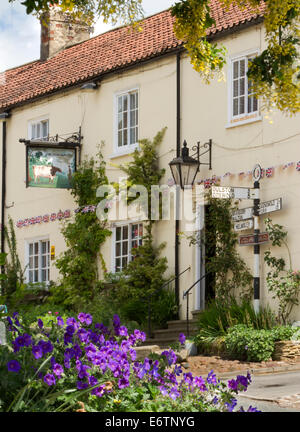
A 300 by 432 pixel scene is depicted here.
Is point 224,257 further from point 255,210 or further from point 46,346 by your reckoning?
point 46,346

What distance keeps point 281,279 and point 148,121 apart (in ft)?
18.6

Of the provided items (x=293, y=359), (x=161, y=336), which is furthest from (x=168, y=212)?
(x=293, y=359)

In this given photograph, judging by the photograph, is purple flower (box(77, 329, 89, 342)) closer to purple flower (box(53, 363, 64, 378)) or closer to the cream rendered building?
purple flower (box(53, 363, 64, 378))

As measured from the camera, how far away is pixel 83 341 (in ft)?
25.9

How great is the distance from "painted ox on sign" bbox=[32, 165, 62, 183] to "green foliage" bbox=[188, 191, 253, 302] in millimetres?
4668

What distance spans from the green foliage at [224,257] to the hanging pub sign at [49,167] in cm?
465

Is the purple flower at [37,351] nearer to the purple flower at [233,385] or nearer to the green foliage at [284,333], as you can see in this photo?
the purple flower at [233,385]

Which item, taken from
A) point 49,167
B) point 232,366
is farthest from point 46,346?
point 49,167

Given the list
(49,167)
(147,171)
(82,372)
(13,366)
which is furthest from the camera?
(49,167)

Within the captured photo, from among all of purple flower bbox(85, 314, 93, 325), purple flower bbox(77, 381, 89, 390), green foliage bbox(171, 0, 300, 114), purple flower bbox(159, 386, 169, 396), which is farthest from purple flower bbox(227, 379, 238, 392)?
green foliage bbox(171, 0, 300, 114)

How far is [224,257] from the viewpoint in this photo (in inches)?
693

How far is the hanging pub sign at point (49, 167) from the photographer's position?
→ 2108 centimetres

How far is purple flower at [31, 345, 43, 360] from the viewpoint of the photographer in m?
7.27

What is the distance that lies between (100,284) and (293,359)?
6695 mm
